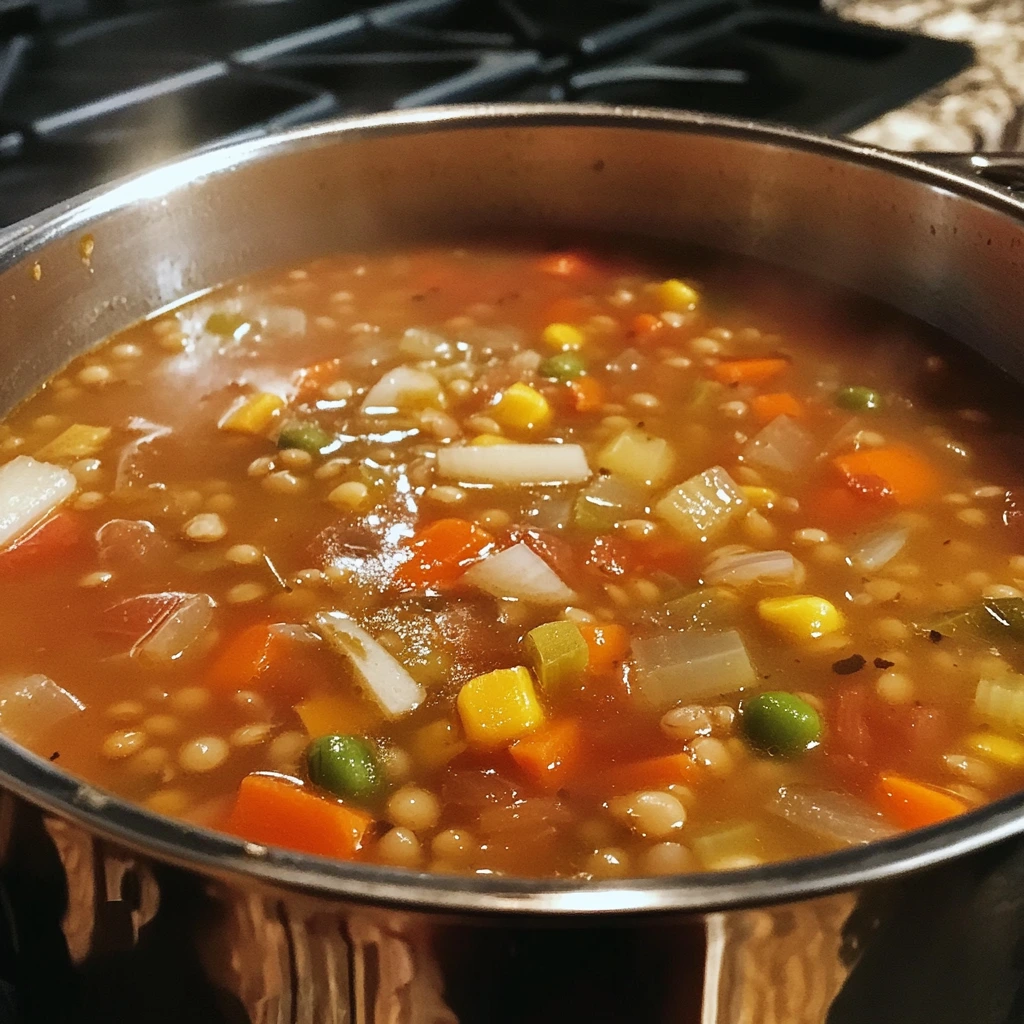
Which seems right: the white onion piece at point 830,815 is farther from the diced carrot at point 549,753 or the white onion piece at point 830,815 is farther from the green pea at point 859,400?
the green pea at point 859,400

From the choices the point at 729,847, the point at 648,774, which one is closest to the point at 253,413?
the point at 648,774

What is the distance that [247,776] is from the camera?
4.35 ft

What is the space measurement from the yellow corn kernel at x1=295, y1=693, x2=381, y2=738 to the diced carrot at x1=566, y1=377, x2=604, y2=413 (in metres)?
0.73

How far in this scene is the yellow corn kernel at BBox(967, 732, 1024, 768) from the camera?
1350 mm

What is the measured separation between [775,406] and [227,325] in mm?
977

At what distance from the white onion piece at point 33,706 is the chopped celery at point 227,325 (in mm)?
890

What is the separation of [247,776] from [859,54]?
8.41 ft

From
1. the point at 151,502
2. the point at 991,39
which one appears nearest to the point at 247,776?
the point at 151,502

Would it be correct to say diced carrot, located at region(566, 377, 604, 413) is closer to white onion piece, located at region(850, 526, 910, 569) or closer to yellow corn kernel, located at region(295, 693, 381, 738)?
white onion piece, located at region(850, 526, 910, 569)

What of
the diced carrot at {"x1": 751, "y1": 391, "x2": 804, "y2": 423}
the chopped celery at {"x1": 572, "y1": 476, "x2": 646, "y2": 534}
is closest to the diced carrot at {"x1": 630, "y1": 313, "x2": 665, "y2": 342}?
the diced carrot at {"x1": 751, "y1": 391, "x2": 804, "y2": 423}

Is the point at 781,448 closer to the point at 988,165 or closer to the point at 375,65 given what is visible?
the point at 988,165

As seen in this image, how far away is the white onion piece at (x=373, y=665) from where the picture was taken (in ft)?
4.66

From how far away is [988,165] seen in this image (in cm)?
202

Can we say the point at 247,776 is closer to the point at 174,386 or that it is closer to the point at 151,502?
the point at 151,502
